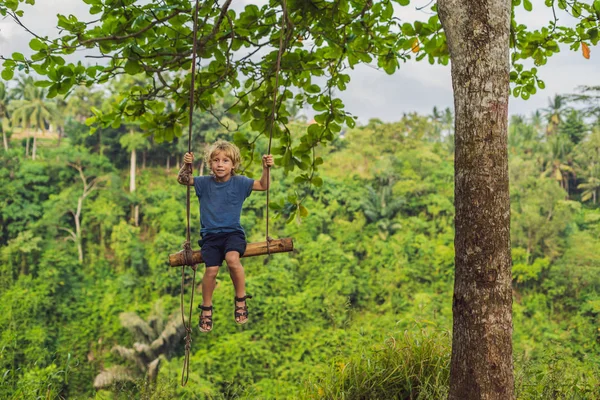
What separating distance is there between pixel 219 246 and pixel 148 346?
Result: 1590cm

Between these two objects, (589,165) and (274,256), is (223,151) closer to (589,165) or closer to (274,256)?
(274,256)

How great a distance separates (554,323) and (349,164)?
10.5 meters

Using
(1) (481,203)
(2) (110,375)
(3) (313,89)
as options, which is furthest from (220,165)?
(2) (110,375)

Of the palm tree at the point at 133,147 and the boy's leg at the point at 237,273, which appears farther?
the palm tree at the point at 133,147

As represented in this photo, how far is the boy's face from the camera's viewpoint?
248 cm

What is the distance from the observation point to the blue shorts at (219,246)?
2.36m

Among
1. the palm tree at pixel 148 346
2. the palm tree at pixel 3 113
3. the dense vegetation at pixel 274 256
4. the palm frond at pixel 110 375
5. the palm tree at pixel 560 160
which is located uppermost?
the palm tree at pixel 3 113

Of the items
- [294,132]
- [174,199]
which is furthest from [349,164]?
[174,199]

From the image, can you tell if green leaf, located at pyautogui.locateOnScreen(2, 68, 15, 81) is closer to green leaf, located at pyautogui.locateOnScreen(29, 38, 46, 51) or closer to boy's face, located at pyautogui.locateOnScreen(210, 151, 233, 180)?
green leaf, located at pyautogui.locateOnScreen(29, 38, 46, 51)

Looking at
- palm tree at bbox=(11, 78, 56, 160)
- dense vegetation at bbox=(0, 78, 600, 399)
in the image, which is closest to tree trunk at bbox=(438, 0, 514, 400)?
dense vegetation at bbox=(0, 78, 600, 399)

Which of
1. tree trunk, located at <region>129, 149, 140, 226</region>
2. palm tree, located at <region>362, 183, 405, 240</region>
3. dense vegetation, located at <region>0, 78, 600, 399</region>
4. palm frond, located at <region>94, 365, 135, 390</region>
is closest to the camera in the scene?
palm frond, located at <region>94, 365, 135, 390</region>

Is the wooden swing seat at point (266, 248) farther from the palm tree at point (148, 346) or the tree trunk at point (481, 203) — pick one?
the palm tree at point (148, 346)

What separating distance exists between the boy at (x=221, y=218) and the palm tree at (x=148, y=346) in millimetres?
14876

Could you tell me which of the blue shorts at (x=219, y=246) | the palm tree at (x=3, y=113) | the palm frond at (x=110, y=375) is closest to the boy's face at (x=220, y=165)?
the blue shorts at (x=219, y=246)
